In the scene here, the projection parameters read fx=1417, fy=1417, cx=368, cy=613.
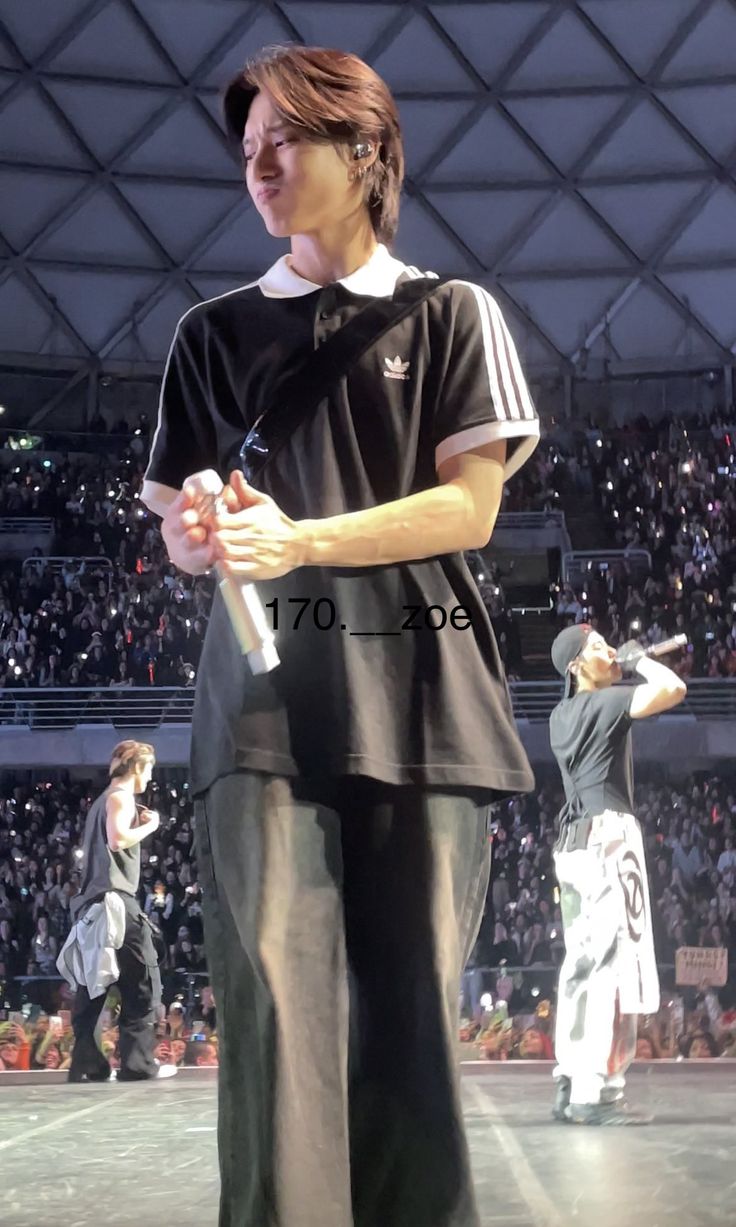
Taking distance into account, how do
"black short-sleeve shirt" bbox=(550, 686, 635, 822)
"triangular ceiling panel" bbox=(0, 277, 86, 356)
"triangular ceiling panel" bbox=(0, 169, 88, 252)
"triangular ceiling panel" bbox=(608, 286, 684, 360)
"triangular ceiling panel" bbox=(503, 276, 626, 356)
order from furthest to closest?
1. "triangular ceiling panel" bbox=(608, 286, 684, 360)
2. "triangular ceiling panel" bbox=(503, 276, 626, 356)
3. "triangular ceiling panel" bbox=(0, 277, 86, 356)
4. "triangular ceiling panel" bbox=(0, 169, 88, 252)
5. "black short-sleeve shirt" bbox=(550, 686, 635, 822)

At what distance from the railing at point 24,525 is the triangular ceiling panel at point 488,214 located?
669 cm

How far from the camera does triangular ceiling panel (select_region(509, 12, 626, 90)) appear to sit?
687 inches

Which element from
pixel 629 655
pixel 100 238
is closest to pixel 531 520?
pixel 100 238

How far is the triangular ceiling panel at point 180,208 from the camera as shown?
18.6 metres

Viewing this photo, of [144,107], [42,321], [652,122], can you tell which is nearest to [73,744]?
[42,321]

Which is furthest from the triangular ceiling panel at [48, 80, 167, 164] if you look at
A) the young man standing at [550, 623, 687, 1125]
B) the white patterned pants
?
the white patterned pants

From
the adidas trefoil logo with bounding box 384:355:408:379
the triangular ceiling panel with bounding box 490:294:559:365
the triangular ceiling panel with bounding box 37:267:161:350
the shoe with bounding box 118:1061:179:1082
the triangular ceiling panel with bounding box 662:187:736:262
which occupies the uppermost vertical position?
the triangular ceiling panel with bounding box 662:187:736:262

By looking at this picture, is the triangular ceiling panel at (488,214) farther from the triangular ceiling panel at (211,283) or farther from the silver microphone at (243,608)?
the silver microphone at (243,608)

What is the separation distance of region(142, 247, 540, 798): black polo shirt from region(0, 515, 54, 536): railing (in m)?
17.5

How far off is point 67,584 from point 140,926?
37.2ft

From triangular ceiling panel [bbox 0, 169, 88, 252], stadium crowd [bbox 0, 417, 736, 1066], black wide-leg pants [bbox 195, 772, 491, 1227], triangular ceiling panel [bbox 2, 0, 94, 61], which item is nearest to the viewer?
black wide-leg pants [bbox 195, 772, 491, 1227]

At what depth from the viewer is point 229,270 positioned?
19047 mm

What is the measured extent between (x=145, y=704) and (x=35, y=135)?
288 inches

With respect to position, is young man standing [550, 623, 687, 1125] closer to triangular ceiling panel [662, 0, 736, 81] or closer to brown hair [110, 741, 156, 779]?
brown hair [110, 741, 156, 779]
